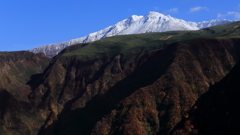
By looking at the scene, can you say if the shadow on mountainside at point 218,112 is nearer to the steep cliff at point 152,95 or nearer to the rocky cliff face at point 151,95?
the steep cliff at point 152,95

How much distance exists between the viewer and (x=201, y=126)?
2923 inches

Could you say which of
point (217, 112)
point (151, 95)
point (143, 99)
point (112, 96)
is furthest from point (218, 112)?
point (112, 96)

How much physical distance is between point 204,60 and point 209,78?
35.3 ft

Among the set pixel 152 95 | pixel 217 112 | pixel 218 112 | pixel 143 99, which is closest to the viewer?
pixel 218 112

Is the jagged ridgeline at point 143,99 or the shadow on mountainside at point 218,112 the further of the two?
the jagged ridgeline at point 143,99

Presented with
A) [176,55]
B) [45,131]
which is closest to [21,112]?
[45,131]

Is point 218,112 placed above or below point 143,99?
above

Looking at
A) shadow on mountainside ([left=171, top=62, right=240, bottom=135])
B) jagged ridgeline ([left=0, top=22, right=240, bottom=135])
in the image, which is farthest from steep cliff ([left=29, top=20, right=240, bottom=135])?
shadow on mountainside ([left=171, top=62, right=240, bottom=135])

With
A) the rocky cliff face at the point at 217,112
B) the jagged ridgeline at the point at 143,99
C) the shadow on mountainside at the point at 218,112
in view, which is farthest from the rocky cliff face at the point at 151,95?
the shadow on mountainside at the point at 218,112

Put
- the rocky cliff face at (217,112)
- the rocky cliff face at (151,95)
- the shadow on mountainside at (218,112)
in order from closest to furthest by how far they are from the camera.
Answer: the shadow on mountainside at (218,112)
the rocky cliff face at (217,112)
the rocky cliff face at (151,95)

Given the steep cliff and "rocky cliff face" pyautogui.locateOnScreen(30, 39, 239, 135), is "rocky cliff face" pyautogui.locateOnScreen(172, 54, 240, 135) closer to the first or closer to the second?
the steep cliff

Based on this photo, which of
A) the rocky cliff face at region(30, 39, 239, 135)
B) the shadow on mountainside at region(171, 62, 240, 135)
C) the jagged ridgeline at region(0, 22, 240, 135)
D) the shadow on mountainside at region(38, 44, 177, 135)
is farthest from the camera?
the shadow on mountainside at region(38, 44, 177, 135)

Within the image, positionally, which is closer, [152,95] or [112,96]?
[152,95]

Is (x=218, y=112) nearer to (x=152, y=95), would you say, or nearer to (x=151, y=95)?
(x=152, y=95)
